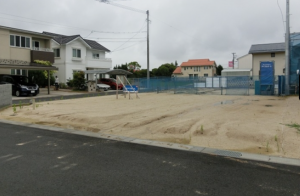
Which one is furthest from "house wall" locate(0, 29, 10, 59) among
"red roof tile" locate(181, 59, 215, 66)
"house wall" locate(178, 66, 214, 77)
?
"red roof tile" locate(181, 59, 215, 66)

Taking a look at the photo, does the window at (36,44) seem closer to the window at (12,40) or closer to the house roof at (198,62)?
the window at (12,40)

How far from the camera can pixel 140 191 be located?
3754 millimetres

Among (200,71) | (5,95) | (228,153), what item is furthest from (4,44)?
(200,71)

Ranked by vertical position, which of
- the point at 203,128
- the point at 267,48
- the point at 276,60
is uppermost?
the point at 267,48

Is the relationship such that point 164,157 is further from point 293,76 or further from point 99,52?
point 99,52

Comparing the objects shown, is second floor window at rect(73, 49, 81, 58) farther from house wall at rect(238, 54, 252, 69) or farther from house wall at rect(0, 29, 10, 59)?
house wall at rect(238, 54, 252, 69)

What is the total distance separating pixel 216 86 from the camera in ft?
92.6

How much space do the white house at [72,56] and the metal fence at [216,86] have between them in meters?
10.7

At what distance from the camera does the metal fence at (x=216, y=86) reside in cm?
2081

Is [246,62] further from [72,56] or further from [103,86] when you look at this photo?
[72,56]

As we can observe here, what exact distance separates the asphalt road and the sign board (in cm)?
1746

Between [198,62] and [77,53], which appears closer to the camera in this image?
[77,53]

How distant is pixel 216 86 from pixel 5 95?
69.1ft

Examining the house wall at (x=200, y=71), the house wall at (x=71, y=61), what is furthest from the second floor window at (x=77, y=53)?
the house wall at (x=200, y=71)
